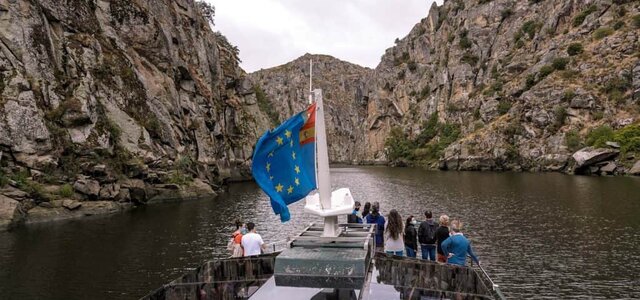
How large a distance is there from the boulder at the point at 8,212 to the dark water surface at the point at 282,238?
1827 mm

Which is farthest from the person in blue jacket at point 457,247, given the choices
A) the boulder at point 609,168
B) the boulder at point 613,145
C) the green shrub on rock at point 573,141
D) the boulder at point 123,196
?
the green shrub on rock at point 573,141

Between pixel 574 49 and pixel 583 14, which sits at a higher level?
pixel 583 14

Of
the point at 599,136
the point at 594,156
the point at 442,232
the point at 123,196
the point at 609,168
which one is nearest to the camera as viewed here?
the point at 442,232

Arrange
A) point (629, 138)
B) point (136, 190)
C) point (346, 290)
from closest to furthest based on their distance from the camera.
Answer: point (346, 290) < point (136, 190) < point (629, 138)

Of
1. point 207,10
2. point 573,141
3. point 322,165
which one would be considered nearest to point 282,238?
point 322,165

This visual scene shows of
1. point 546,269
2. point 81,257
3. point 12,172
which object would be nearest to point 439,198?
point 546,269

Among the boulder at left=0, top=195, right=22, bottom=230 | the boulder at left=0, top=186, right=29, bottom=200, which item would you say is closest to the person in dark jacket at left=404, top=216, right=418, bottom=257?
the boulder at left=0, top=195, right=22, bottom=230

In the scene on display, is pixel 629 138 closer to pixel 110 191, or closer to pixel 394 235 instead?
pixel 394 235

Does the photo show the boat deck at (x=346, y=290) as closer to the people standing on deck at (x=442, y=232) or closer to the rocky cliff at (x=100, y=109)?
the people standing on deck at (x=442, y=232)

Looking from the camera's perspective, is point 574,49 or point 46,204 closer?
point 46,204

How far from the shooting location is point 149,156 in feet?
171

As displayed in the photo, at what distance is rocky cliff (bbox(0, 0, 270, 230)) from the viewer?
130ft

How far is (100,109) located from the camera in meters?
49.4

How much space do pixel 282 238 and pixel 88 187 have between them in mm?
22392
